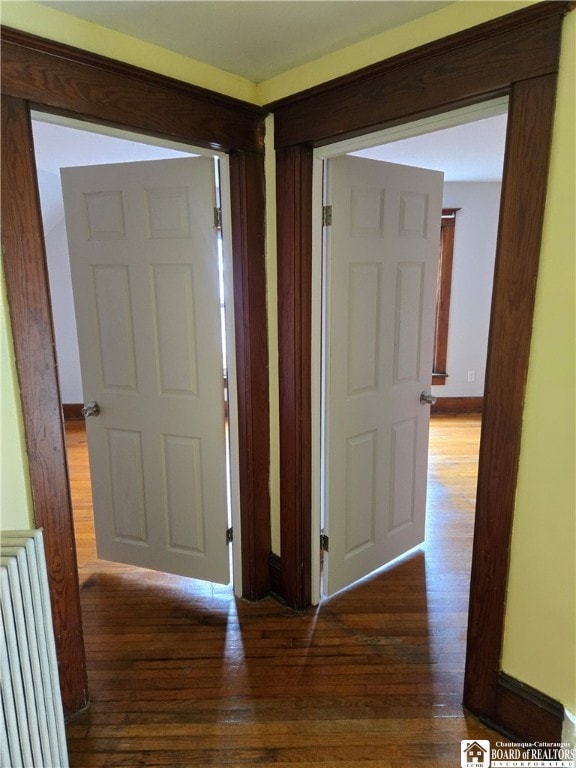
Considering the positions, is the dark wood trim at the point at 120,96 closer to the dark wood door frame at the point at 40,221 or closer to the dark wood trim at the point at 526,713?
the dark wood door frame at the point at 40,221

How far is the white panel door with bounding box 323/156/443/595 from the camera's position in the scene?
204 cm

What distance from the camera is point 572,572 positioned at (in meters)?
1.39

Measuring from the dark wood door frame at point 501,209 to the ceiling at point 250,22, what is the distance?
0.11 m

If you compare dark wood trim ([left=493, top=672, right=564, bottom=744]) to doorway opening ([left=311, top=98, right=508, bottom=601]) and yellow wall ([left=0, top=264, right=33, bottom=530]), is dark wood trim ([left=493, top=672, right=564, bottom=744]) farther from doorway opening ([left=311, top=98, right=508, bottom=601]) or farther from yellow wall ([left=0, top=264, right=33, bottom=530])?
yellow wall ([left=0, top=264, right=33, bottom=530])

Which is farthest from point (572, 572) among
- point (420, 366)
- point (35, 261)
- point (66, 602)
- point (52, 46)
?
point (52, 46)

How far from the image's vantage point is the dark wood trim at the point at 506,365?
4.21ft

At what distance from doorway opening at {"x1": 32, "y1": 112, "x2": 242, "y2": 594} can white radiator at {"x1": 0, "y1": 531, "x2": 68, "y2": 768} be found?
2.89 feet

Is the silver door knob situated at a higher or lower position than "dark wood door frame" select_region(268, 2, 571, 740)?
lower

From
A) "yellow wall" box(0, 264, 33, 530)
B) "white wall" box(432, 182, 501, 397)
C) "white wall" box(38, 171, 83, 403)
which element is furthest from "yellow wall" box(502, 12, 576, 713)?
"white wall" box(38, 171, 83, 403)

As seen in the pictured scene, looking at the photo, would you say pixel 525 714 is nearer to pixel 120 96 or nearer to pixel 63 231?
pixel 120 96

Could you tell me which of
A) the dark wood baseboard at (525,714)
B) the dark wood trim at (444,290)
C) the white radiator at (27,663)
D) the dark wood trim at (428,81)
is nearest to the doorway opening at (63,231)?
the dark wood trim at (428,81)

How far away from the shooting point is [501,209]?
4.48ft

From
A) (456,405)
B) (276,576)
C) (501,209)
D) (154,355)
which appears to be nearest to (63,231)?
(154,355)

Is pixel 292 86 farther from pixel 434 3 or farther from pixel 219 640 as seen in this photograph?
pixel 219 640
